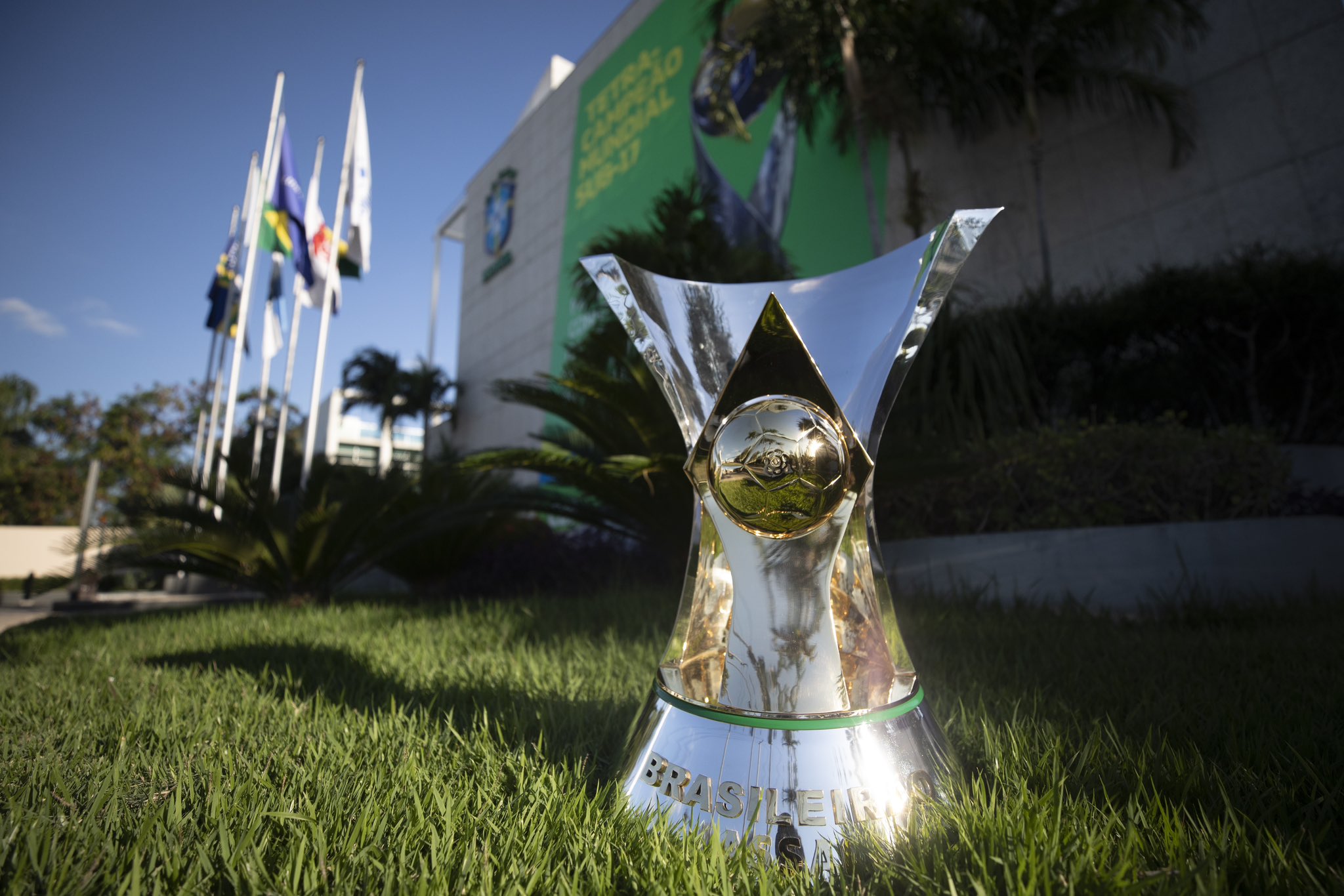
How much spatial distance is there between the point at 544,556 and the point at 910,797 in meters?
5.21

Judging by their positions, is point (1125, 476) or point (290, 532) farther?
point (290, 532)

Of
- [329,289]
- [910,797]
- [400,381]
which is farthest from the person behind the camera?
[400,381]

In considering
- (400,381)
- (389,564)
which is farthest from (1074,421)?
(400,381)

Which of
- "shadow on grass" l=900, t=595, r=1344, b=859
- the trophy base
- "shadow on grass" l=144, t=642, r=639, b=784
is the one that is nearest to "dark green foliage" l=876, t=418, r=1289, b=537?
"shadow on grass" l=900, t=595, r=1344, b=859

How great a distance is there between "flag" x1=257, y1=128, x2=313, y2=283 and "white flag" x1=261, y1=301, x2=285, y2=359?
63.6 inches

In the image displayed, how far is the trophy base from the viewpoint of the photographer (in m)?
0.89

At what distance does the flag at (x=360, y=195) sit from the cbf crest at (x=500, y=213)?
11325 millimetres

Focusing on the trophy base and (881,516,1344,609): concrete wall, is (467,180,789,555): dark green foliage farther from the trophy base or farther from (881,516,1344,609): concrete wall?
the trophy base

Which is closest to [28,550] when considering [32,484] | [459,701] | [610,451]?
[32,484]

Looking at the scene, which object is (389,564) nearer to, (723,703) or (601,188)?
(723,703)

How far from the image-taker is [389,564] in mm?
6020

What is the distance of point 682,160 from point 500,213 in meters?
9.50

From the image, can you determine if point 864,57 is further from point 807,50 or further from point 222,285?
point 222,285

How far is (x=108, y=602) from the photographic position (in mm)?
9141
